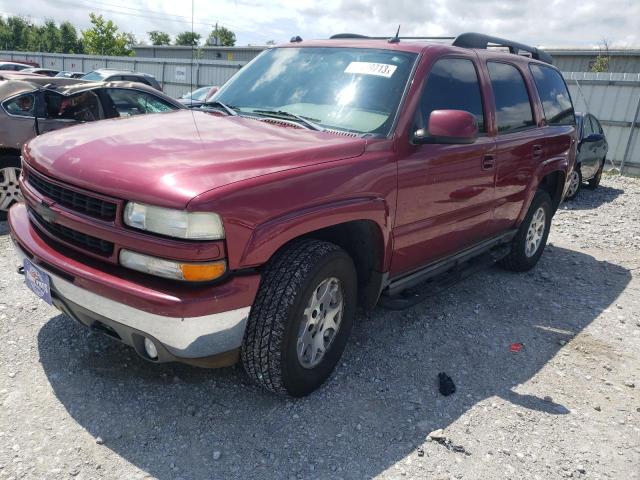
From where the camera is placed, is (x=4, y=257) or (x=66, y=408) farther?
(x=4, y=257)

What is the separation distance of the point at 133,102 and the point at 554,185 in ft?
16.3

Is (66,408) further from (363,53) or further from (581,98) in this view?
(581,98)

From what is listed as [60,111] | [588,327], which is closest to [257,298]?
[588,327]

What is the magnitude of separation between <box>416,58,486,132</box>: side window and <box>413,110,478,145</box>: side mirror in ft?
0.64

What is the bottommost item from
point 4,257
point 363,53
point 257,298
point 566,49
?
point 4,257

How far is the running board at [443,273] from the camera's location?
353 cm

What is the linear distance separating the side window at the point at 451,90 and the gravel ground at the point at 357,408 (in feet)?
5.15

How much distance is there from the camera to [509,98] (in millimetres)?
4453

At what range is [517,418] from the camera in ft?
10.1

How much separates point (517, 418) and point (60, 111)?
5817 millimetres

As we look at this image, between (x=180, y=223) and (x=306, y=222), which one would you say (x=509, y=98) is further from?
(x=180, y=223)

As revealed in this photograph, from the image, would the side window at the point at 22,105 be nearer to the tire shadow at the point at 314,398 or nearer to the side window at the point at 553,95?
the tire shadow at the point at 314,398

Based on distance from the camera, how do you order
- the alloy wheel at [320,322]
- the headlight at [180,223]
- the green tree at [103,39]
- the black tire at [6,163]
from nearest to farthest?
the headlight at [180,223]
the alloy wheel at [320,322]
the black tire at [6,163]
the green tree at [103,39]

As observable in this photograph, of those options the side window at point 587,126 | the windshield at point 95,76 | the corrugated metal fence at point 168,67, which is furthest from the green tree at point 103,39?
the side window at point 587,126
